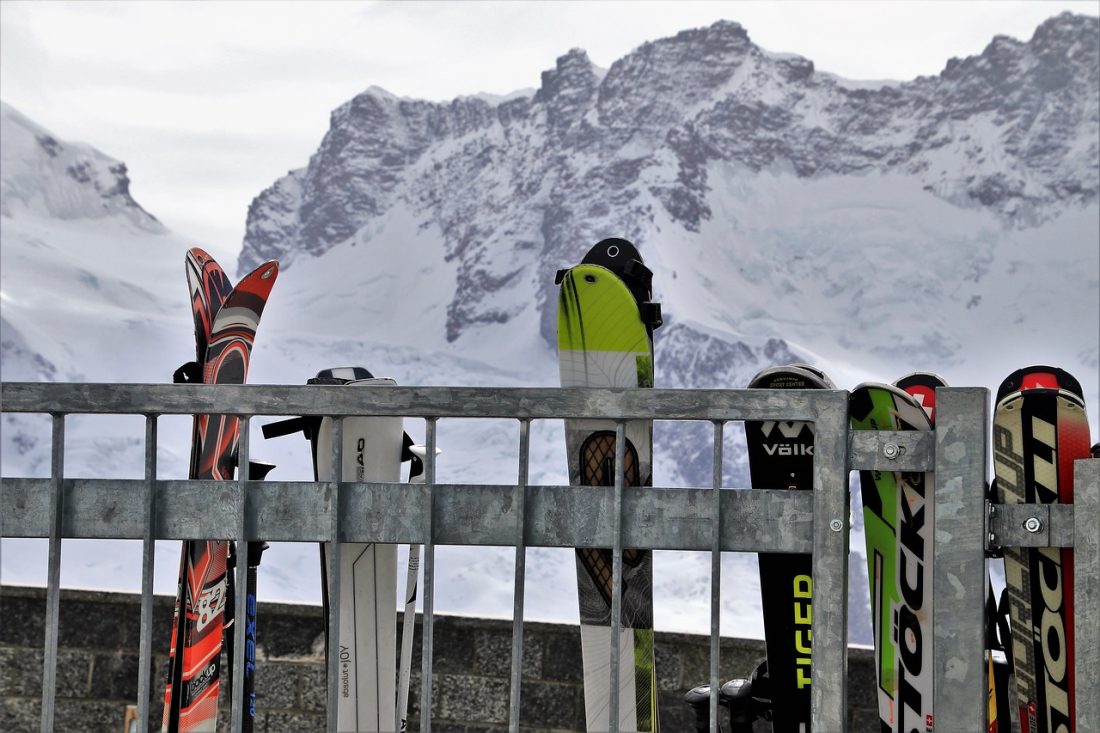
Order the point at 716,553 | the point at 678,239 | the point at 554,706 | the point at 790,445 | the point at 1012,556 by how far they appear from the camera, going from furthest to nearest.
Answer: the point at 678,239 < the point at 554,706 < the point at 790,445 < the point at 1012,556 < the point at 716,553

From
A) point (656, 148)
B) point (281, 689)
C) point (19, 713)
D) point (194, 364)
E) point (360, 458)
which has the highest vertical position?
point (656, 148)

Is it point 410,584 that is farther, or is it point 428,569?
point 410,584

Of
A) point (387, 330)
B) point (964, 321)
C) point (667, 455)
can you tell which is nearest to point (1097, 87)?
point (964, 321)

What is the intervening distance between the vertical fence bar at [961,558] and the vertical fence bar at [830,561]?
0.12 m

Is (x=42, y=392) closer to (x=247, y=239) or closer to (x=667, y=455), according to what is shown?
(x=667, y=455)

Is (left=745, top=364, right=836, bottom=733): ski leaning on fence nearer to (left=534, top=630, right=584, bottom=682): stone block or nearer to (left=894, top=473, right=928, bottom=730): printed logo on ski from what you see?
(left=894, top=473, right=928, bottom=730): printed logo on ski

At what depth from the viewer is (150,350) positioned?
67.8m

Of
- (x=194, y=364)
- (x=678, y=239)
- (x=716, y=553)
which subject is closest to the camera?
(x=716, y=553)

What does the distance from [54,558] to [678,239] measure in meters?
87.6

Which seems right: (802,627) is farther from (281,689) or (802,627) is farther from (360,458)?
(281,689)

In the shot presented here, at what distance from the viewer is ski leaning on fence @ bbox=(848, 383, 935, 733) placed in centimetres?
164

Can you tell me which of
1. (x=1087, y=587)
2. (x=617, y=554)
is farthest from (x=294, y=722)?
(x=1087, y=587)

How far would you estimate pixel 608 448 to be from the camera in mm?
1855

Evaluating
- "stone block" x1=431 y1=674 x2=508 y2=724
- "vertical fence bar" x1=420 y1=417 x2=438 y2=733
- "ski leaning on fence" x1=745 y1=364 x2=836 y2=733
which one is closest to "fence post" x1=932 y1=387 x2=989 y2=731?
"ski leaning on fence" x1=745 y1=364 x2=836 y2=733
